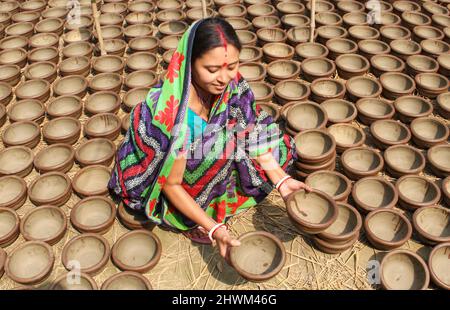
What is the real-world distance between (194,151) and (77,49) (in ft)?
10.5

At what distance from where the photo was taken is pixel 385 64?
4.64 m

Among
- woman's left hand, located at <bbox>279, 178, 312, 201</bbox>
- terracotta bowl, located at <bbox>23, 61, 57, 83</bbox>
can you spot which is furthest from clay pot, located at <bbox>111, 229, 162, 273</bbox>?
terracotta bowl, located at <bbox>23, 61, 57, 83</bbox>

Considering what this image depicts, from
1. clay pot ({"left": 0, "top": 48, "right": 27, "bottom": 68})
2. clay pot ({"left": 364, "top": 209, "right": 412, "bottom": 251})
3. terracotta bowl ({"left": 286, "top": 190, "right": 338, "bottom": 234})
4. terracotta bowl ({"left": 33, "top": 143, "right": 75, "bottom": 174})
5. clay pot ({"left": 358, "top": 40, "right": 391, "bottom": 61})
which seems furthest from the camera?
clay pot ({"left": 0, "top": 48, "right": 27, "bottom": 68})

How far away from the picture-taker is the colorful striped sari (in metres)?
2.44

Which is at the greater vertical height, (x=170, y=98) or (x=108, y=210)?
(x=170, y=98)

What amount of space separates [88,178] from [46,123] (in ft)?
2.89

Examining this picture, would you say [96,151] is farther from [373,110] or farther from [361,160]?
[373,110]

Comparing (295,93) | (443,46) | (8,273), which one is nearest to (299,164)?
(295,93)

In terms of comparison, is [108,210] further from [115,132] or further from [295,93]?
[295,93]

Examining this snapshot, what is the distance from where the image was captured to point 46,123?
3891mm

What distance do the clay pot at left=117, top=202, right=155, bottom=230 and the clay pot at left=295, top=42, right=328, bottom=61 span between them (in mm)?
2863

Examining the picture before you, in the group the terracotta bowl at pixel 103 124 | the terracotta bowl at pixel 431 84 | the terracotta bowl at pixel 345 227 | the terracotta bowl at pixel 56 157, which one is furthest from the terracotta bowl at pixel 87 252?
the terracotta bowl at pixel 431 84

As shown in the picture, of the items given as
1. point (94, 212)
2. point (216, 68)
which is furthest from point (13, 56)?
point (216, 68)

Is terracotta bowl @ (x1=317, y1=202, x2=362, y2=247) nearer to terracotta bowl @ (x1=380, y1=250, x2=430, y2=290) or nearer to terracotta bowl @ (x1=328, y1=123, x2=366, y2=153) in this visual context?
terracotta bowl @ (x1=380, y1=250, x2=430, y2=290)
